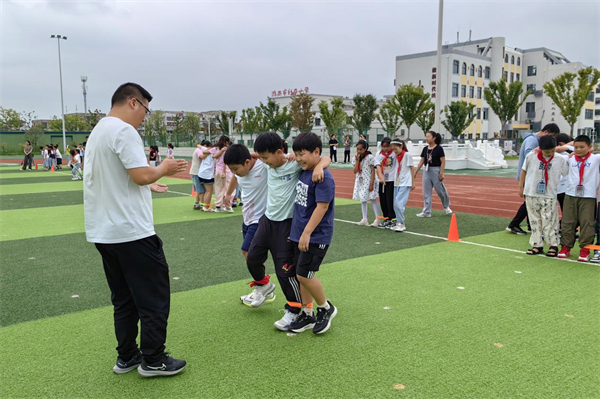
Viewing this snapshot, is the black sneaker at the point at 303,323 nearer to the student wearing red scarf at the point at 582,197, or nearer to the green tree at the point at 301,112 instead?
the student wearing red scarf at the point at 582,197

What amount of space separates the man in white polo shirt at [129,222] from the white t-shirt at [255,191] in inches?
58.0

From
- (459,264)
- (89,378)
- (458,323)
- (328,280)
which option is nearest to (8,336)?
(89,378)

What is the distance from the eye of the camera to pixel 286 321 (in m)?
4.27

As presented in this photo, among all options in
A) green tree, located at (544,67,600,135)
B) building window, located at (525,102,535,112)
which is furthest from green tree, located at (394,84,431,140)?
building window, located at (525,102,535,112)

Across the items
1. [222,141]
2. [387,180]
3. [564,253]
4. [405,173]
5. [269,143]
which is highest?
[222,141]

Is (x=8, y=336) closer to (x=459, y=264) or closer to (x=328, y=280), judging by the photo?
(x=328, y=280)

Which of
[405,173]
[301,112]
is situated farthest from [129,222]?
[301,112]

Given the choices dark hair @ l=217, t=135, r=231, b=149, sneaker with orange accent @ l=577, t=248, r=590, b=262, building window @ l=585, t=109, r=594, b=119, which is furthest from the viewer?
building window @ l=585, t=109, r=594, b=119

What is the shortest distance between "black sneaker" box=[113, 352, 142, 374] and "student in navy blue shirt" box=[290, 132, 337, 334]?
1441 mm

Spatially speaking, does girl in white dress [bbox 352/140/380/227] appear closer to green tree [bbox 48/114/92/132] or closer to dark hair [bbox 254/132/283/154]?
dark hair [bbox 254/132/283/154]

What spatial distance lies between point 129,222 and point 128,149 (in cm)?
49

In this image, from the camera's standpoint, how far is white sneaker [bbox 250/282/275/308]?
4.76m

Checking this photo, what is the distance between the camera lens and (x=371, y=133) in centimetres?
4528

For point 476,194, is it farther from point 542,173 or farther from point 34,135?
point 34,135
